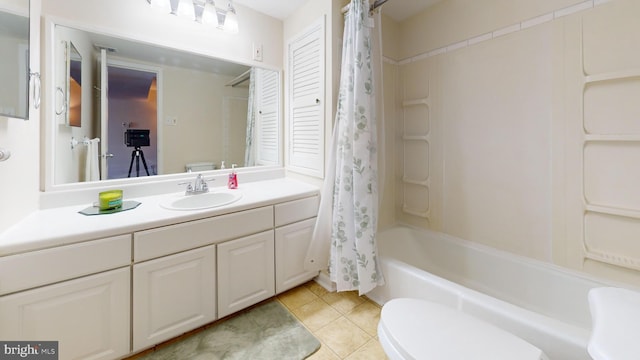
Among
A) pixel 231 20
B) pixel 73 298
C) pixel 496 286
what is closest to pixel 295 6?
pixel 231 20

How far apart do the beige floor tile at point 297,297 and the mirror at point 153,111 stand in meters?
1.11

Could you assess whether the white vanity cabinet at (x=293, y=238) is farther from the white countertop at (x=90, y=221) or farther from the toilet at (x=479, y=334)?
the toilet at (x=479, y=334)

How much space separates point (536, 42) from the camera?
5.11ft

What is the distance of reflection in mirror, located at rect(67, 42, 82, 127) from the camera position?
1.42 metres

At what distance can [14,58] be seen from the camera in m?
0.94

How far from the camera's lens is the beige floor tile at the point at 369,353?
1.31 meters

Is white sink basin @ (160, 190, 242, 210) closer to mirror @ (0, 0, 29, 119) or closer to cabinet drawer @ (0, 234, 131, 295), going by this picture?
cabinet drawer @ (0, 234, 131, 295)

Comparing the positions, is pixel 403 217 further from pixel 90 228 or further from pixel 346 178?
pixel 90 228

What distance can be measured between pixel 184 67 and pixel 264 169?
98cm

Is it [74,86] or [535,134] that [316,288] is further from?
[74,86]

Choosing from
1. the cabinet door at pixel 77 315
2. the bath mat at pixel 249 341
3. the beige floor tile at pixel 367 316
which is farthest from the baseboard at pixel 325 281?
the cabinet door at pixel 77 315

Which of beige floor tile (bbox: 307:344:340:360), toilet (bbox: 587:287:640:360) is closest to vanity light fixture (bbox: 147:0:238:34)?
beige floor tile (bbox: 307:344:340:360)

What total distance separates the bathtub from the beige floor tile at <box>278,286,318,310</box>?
0.45 meters

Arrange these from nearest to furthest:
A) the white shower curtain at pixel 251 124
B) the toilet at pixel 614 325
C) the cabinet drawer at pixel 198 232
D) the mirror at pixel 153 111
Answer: the toilet at pixel 614 325
the cabinet drawer at pixel 198 232
the mirror at pixel 153 111
the white shower curtain at pixel 251 124
